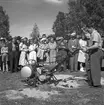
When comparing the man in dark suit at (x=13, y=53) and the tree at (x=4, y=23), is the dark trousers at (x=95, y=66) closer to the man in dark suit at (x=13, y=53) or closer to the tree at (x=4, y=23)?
the man in dark suit at (x=13, y=53)

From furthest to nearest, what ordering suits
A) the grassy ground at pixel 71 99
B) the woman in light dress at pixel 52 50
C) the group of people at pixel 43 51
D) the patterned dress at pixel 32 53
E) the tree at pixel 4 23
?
1. the tree at pixel 4 23
2. the woman in light dress at pixel 52 50
3. the patterned dress at pixel 32 53
4. the group of people at pixel 43 51
5. the grassy ground at pixel 71 99

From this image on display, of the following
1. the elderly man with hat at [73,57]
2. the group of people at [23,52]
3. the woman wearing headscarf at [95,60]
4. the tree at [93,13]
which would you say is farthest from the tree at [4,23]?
the woman wearing headscarf at [95,60]

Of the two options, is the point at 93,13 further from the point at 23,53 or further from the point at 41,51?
the point at 23,53

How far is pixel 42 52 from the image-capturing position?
40.3 feet

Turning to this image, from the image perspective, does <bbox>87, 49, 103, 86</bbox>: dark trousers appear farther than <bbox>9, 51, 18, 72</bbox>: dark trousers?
No

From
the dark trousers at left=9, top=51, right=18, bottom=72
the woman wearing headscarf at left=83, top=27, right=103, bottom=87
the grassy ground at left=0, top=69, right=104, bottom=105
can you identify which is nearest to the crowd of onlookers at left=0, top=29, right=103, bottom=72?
the dark trousers at left=9, top=51, right=18, bottom=72

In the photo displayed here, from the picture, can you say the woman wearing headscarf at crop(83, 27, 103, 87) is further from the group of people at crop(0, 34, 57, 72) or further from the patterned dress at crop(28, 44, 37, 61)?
the patterned dress at crop(28, 44, 37, 61)

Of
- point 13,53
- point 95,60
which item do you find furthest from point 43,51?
point 95,60

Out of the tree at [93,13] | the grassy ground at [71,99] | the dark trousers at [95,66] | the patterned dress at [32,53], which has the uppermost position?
the tree at [93,13]

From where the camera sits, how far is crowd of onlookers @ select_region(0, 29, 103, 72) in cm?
1141

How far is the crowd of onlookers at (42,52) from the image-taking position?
37.4 ft

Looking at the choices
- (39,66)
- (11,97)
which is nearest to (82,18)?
(39,66)

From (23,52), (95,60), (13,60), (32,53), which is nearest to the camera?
(95,60)

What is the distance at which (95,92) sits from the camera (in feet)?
21.5
